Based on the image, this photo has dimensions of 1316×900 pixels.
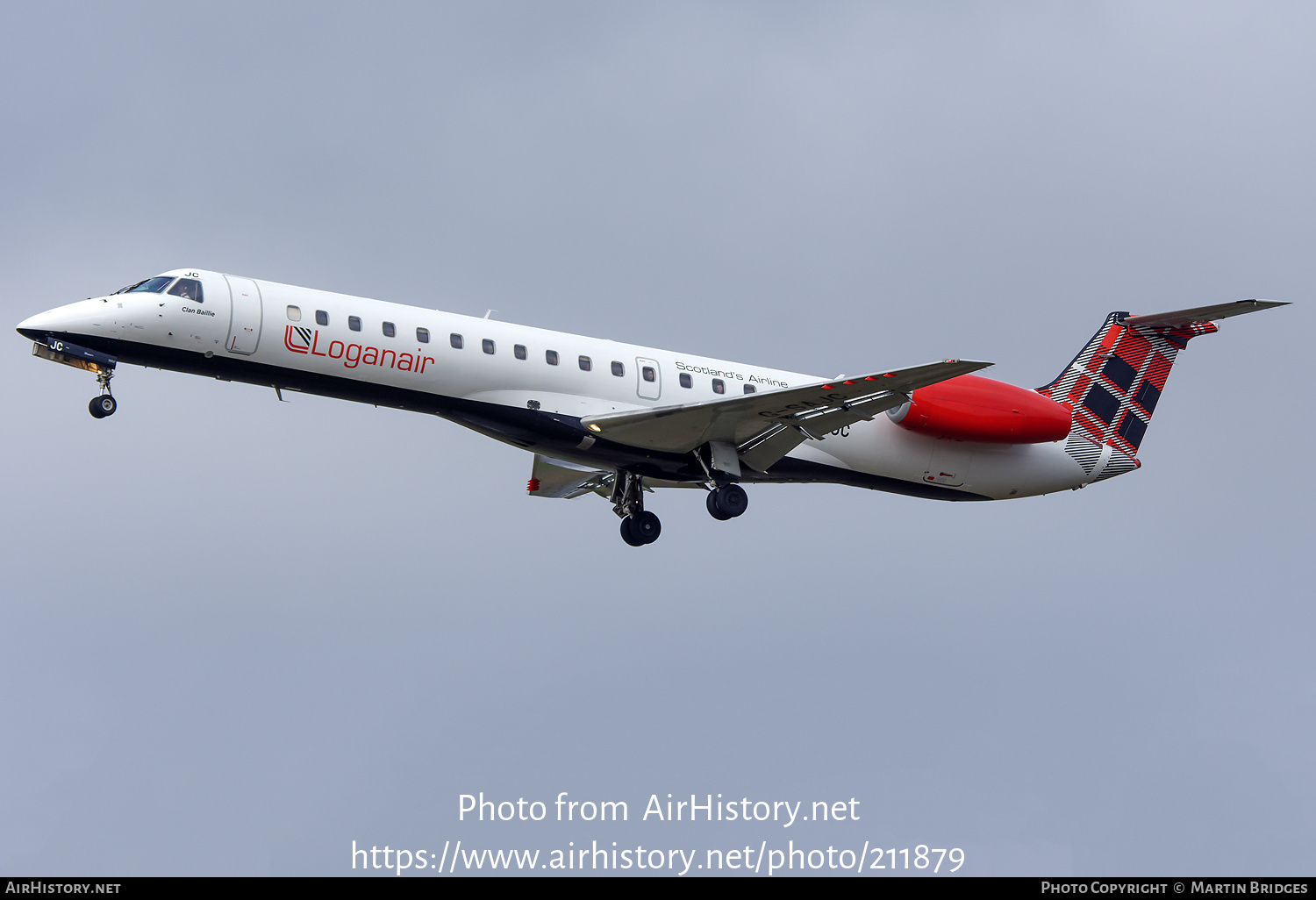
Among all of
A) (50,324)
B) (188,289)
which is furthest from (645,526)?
(50,324)

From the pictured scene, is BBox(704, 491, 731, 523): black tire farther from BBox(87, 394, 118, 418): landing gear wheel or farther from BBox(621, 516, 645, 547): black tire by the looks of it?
BBox(87, 394, 118, 418): landing gear wheel

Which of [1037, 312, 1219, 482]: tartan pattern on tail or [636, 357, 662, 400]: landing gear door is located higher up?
[1037, 312, 1219, 482]: tartan pattern on tail

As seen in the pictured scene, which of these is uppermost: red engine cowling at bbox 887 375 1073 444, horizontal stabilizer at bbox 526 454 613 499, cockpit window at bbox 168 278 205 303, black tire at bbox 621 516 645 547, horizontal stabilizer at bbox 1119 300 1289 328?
horizontal stabilizer at bbox 1119 300 1289 328

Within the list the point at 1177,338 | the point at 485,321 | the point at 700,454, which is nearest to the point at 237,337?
the point at 485,321

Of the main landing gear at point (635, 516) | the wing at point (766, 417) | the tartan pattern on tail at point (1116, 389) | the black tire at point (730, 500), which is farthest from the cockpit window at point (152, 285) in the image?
the tartan pattern on tail at point (1116, 389)

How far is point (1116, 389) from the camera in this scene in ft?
105

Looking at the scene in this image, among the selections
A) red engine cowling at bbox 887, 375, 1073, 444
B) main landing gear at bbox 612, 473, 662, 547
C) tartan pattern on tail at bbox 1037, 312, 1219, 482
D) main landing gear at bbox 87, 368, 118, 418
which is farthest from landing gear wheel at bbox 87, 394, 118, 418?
tartan pattern on tail at bbox 1037, 312, 1219, 482

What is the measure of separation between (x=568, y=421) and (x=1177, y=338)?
48.3 ft

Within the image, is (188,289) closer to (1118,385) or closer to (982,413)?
(982,413)

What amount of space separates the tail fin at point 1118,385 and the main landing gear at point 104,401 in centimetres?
1977

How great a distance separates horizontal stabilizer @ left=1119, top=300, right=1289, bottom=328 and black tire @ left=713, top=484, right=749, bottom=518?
1059 centimetres

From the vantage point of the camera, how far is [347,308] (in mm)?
25484

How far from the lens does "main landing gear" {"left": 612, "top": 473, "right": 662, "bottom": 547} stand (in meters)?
30.0
